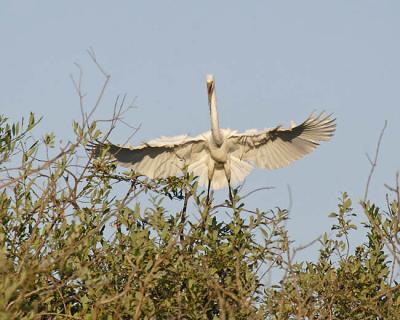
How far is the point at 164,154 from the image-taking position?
10039 mm

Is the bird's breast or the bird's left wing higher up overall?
the bird's left wing

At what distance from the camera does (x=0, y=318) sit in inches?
134

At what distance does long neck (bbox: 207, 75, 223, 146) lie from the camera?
9953mm

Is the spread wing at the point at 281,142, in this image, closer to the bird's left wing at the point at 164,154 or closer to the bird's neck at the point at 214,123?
the bird's neck at the point at 214,123

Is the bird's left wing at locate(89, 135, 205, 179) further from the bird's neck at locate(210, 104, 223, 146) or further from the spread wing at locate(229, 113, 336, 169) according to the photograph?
the spread wing at locate(229, 113, 336, 169)

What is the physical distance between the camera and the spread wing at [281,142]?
32.4 feet

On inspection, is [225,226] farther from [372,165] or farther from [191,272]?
[372,165]

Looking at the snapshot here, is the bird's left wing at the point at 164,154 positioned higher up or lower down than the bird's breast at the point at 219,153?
higher up

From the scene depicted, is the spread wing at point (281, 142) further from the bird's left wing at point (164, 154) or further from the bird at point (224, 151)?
the bird's left wing at point (164, 154)

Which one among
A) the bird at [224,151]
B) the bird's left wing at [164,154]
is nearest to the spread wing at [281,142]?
the bird at [224,151]

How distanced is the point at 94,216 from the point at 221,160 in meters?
4.10

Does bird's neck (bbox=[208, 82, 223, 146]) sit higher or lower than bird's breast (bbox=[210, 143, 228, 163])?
higher

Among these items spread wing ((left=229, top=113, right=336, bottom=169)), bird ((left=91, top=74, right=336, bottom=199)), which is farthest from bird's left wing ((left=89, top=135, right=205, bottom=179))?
spread wing ((left=229, top=113, right=336, bottom=169))

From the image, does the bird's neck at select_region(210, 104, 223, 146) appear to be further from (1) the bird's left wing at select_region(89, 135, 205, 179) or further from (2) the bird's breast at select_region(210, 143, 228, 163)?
(1) the bird's left wing at select_region(89, 135, 205, 179)
